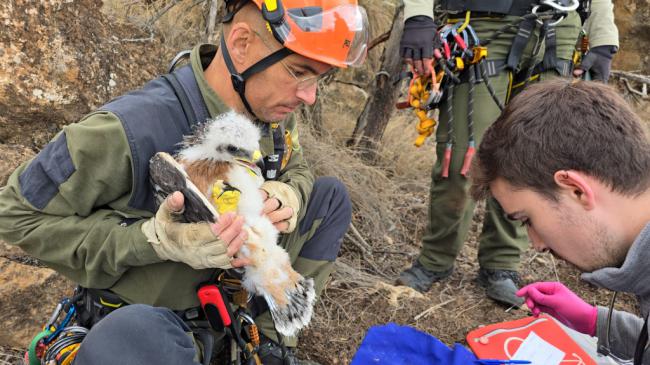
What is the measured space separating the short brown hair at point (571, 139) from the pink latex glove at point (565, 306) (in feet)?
2.53

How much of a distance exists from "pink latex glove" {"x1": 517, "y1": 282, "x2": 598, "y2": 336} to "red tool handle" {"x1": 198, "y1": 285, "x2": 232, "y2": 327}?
1243 millimetres

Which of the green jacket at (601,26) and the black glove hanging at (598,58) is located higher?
the green jacket at (601,26)

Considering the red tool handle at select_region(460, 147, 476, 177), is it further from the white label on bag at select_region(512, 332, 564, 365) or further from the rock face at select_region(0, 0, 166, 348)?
the rock face at select_region(0, 0, 166, 348)

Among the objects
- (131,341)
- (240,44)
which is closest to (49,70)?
(240,44)

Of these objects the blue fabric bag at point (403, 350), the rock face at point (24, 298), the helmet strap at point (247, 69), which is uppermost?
the helmet strap at point (247, 69)

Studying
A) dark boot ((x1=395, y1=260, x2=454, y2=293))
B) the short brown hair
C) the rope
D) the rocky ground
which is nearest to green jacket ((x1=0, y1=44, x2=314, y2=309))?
the rocky ground

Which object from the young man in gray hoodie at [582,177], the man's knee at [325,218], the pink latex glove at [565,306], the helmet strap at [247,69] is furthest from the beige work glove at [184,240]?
the pink latex glove at [565,306]

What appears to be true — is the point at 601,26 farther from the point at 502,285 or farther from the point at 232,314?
the point at 232,314

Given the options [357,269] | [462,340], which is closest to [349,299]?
[357,269]

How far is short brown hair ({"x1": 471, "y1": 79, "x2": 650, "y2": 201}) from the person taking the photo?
1554 mm

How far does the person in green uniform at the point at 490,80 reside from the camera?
2.78 metres

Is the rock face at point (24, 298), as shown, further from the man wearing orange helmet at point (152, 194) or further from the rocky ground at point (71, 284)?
the man wearing orange helmet at point (152, 194)

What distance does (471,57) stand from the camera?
2.79 metres

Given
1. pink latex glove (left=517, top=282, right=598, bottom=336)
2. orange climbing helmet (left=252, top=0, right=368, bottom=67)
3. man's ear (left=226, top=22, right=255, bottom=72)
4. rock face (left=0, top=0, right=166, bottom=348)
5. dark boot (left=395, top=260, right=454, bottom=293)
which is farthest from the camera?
dark boot (left=395, top=260, right=454, bottom=293)
